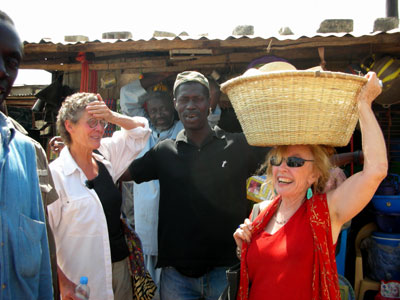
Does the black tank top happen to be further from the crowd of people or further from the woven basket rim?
the woven basket rim

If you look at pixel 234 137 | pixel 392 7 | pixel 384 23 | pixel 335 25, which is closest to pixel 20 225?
pixel 234 137

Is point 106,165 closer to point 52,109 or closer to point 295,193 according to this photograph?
point 295,193

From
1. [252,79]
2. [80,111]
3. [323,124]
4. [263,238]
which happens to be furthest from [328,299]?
[80,111]

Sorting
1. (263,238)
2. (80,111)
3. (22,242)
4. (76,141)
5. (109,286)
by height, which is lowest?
(109,286)

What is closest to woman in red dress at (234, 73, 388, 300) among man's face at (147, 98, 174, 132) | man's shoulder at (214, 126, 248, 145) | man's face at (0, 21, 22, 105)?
man's shoulder at (214, 126, 248, 145)

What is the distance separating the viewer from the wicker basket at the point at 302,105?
173 cm

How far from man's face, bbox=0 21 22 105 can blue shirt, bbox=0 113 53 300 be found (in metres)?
0.21

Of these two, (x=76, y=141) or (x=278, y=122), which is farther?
(x=76, y=141)

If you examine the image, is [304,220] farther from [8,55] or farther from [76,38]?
[76,38]

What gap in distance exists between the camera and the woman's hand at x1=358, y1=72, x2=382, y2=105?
175cm

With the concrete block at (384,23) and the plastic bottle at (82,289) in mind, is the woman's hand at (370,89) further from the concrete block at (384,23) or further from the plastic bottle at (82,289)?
the concrete block at (384,23)

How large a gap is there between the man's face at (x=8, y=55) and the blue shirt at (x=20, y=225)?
21cm

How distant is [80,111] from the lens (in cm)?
273

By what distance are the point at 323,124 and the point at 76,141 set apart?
1820mm
